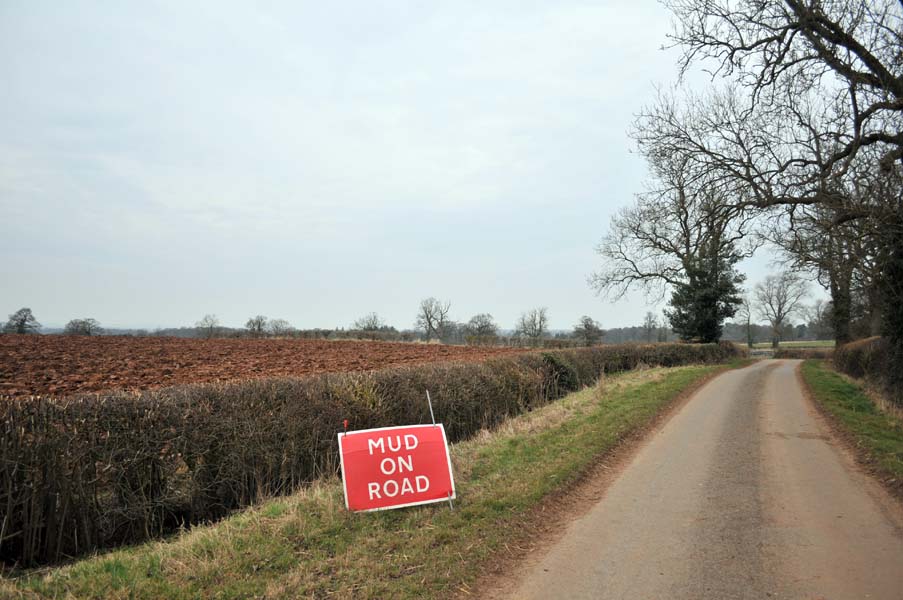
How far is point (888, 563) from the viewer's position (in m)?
4.58

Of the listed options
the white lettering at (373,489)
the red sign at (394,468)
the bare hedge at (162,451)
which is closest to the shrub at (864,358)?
the bare hedge at (162,451)

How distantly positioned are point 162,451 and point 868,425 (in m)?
12.3

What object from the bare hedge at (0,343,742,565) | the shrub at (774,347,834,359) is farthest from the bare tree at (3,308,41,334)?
the shrub at (774,347,834,359)

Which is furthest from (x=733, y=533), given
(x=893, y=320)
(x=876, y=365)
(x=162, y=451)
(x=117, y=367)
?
(x=117, y=367)

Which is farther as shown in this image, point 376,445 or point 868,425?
point 868,425

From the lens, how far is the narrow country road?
4262 mm

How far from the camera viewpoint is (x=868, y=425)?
10648mm

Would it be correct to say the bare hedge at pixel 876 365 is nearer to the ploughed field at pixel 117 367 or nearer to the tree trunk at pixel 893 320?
the tree trunk at pixel 893 320

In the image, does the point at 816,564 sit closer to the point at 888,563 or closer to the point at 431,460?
the point at 888,563

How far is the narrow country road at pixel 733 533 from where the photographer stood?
426cm

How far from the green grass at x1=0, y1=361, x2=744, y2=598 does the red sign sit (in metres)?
0.16

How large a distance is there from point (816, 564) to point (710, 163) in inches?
457

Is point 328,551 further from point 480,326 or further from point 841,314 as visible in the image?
point 480,326

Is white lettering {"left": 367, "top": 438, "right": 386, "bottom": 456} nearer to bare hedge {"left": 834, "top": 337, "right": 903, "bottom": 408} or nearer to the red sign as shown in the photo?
the red sign
